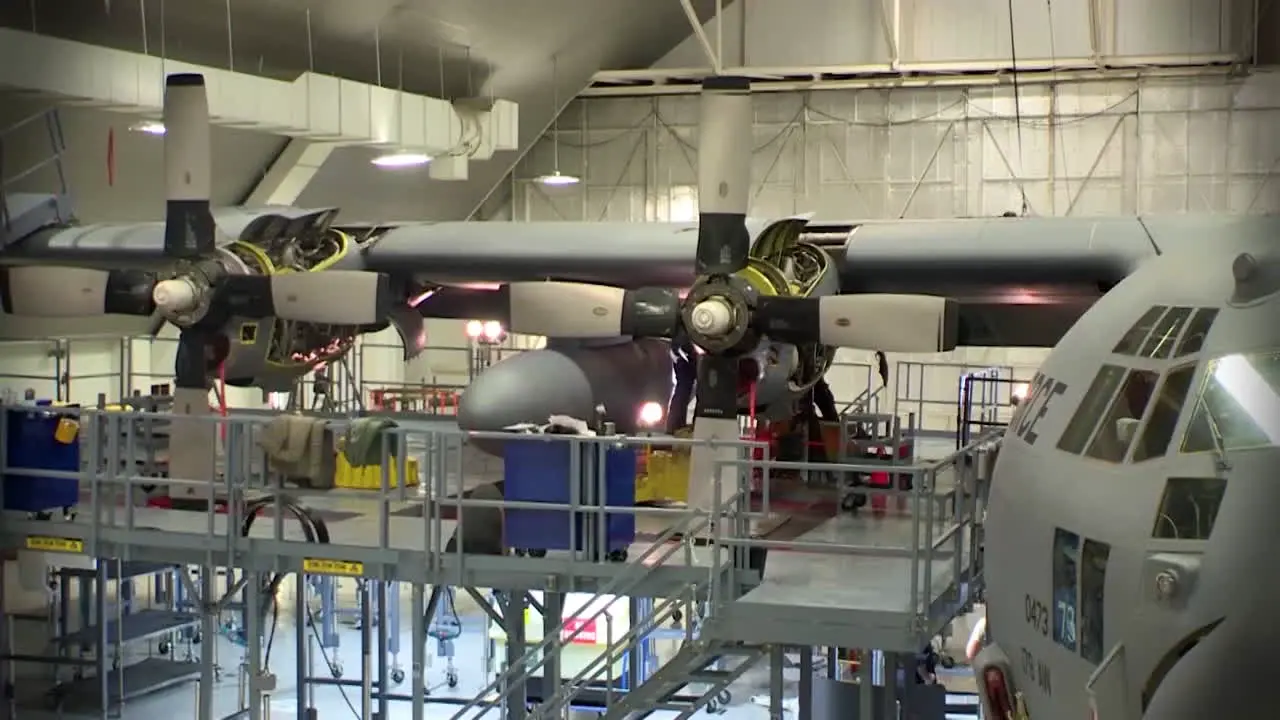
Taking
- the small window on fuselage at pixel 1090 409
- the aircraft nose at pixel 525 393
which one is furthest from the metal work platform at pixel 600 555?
the small window on fuselage at pixel 1090 409

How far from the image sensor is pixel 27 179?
17.9 meters

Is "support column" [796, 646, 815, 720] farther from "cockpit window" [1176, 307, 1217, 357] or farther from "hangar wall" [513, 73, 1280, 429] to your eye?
"hangar wall" [513, 73, 1280, 429]

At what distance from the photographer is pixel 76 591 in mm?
25016

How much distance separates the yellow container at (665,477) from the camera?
651 inches

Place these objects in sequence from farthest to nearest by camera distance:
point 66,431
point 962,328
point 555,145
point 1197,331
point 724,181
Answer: point 555,145 < point 962,328 < point 66,431 < point 724,181 < point 1197,331

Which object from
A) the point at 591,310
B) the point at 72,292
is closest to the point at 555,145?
the point at 72,292

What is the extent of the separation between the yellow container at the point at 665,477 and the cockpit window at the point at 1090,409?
10106 millimetres

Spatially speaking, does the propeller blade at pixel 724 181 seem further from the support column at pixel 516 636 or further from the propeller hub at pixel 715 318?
the support column at pixel 516 636

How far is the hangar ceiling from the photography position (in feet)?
58.2

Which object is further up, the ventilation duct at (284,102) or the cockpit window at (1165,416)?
the ventilation duct at (284,102)

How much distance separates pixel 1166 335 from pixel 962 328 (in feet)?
39.4

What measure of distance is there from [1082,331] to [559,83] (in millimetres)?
23536

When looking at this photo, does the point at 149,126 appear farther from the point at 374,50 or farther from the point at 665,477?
the point at 665,477

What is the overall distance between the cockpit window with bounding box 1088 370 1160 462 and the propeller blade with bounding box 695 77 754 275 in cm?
802
